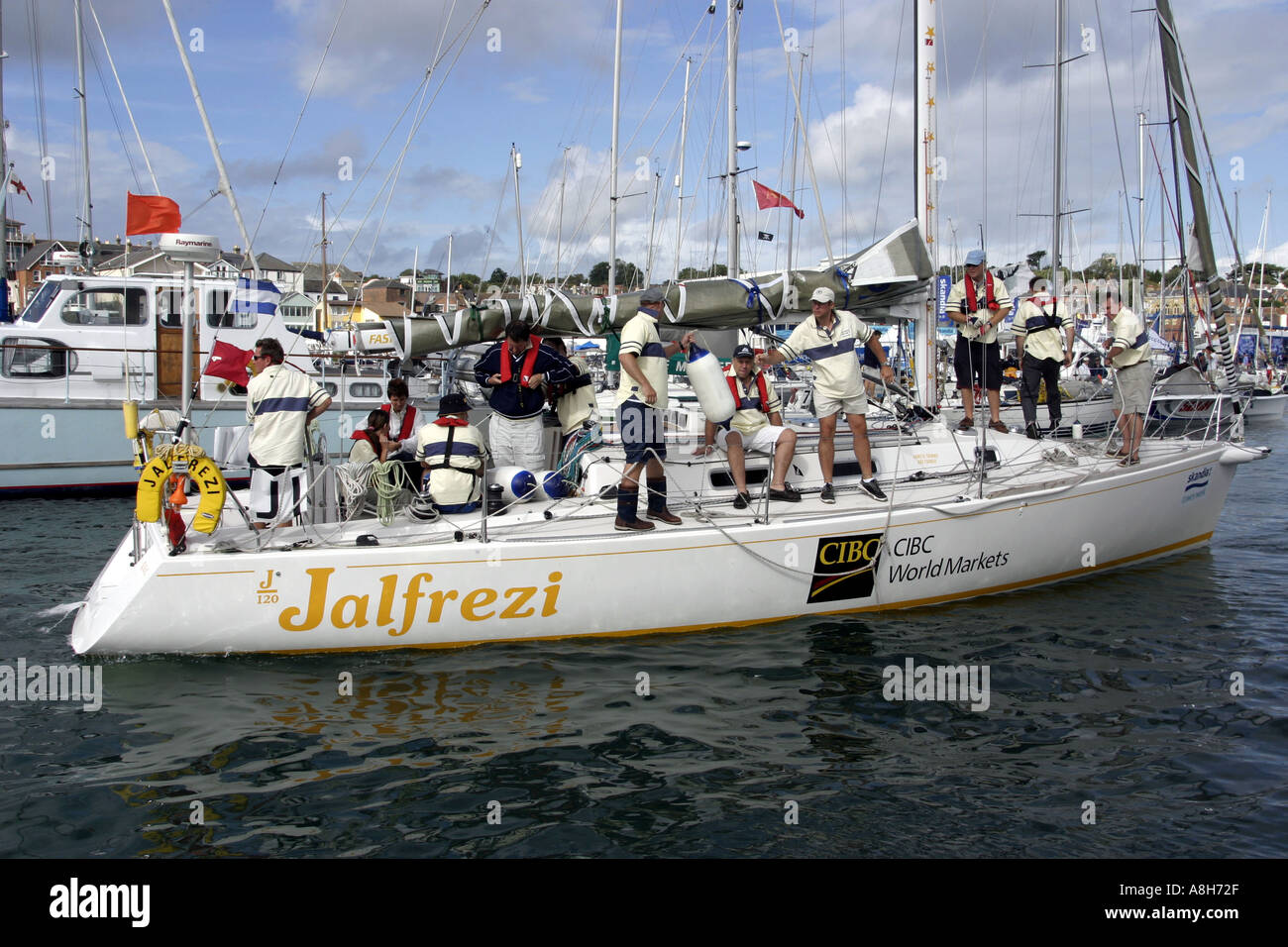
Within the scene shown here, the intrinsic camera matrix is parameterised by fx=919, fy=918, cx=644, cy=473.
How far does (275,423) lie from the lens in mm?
6191

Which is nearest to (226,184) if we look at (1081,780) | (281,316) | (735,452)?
(281,316)

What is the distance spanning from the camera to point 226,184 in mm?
10812

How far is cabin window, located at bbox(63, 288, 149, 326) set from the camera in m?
13.9

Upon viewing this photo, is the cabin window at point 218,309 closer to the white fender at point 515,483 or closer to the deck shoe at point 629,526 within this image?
the white fender at point 515,483

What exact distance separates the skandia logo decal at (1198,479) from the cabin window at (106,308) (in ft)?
46.0

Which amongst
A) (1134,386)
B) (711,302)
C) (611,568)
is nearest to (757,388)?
(711,302)

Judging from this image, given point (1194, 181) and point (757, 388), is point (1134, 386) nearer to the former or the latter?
point (1194, 181)

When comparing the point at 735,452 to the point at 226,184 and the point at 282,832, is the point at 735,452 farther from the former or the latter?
the point at 226,184

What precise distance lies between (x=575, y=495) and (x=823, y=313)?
2293 millimetres

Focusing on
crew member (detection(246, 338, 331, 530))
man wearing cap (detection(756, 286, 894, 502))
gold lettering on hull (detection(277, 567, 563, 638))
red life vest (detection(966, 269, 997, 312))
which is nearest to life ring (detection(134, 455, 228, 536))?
crew member (detection(246, 338, 331, 530))

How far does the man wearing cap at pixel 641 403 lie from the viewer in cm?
615

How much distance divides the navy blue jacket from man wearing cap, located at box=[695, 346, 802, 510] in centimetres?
122

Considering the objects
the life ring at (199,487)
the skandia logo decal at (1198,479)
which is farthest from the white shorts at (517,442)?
the skandia logo decal at (1198,479)

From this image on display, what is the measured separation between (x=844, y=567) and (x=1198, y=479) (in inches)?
156
